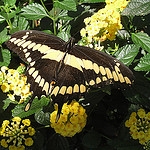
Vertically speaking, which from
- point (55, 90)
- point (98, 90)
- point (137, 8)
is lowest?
point (98, 90)

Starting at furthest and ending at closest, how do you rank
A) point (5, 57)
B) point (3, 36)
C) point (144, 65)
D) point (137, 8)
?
1. point (3, 36)
2. point (5, 57)
3. point (137, 8)
4. point (144, 65)

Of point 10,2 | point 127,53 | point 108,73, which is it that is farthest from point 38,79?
point 10,2

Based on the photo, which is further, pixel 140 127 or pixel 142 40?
pixel 142 40

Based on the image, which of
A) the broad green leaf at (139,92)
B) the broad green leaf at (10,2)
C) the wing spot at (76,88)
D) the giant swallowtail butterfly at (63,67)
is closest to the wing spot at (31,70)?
the giant swallowtail butterfly at (63,67)

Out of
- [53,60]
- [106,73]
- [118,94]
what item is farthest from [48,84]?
[118,94]

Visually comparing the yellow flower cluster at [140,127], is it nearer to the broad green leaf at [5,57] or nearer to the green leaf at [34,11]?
the broad green leaf at [5,57]

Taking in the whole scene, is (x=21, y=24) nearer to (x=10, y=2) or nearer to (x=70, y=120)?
(x=10, y=2)

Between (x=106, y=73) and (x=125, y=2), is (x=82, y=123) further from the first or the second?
(x=125, y=2)
